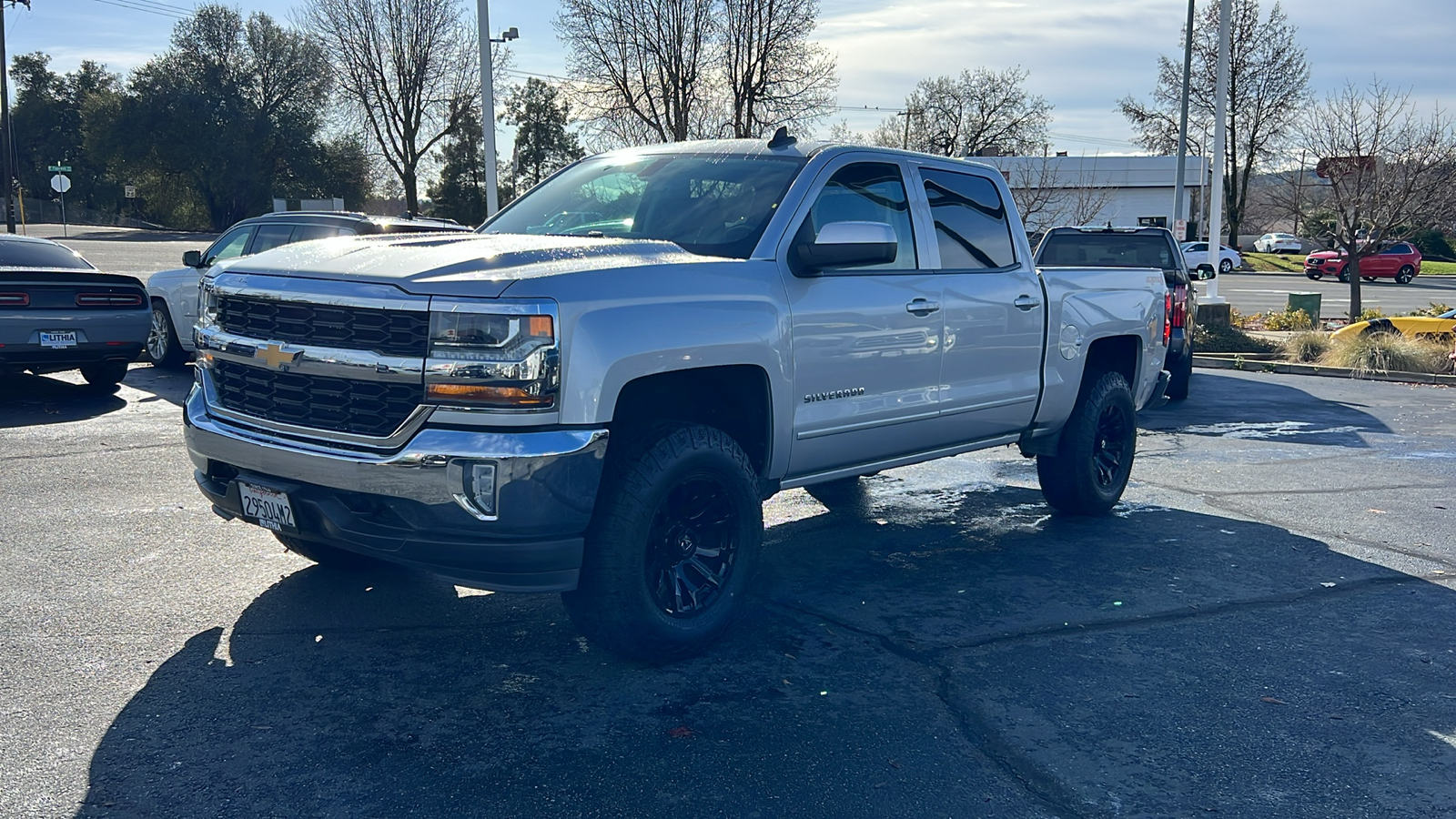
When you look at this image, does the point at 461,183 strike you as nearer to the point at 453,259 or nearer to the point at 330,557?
the point at 330,557

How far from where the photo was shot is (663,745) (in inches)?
151

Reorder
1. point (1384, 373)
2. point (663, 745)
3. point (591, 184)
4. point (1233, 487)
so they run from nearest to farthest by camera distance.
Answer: point (663, 745) < point (591, 184) < point (1233, 487) < point (1384, 373)

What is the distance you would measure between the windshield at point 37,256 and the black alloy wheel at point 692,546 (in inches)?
365

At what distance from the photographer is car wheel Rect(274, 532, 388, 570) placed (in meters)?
5.24

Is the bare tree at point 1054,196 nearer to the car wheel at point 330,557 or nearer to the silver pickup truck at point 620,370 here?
the silver pickup truck at point 620,370

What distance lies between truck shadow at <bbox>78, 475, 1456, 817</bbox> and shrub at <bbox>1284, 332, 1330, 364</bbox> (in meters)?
12.8

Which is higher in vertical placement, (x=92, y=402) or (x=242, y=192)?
(x=242, y=192)

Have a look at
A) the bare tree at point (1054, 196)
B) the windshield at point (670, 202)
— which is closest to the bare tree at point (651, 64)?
the bare tree at point (1054, 196)

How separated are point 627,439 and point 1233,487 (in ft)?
18.2

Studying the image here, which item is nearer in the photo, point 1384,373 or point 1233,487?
point 1233,487

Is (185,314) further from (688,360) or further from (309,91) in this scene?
(309,91)

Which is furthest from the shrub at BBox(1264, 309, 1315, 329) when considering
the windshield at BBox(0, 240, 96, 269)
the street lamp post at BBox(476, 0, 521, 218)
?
the windshield at BBox(0, 240, 96, 269)

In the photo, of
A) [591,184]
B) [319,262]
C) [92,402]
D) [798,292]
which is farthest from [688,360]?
[92,402]

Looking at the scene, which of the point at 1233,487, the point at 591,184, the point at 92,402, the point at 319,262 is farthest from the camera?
the point at 92,402
